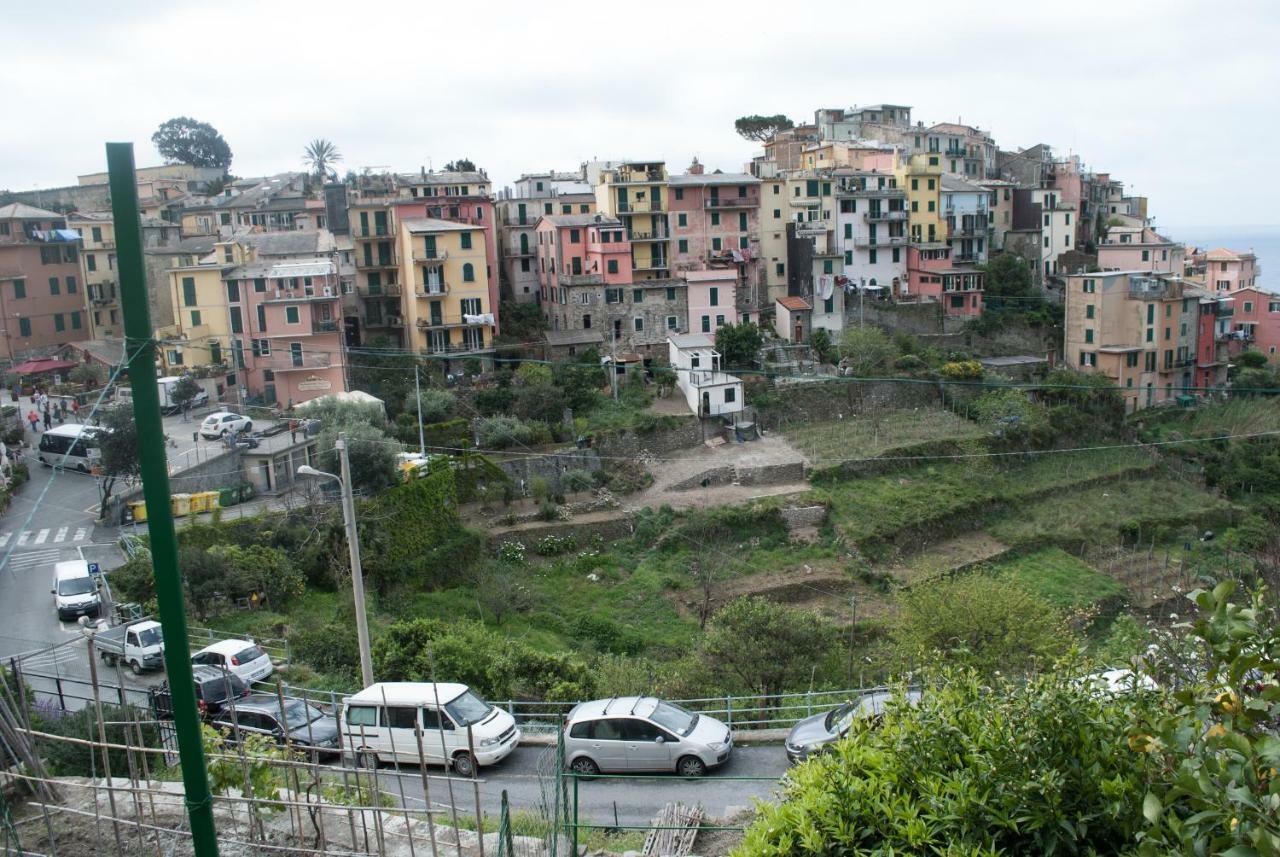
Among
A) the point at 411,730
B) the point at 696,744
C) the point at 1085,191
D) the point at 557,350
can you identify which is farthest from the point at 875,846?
the point at 1085,191

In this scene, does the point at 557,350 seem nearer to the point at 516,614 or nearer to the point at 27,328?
the point at 516,614

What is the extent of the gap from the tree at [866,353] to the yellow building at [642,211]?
9245 mm

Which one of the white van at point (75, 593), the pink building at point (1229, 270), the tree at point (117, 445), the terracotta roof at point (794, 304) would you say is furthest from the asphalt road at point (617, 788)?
the pink building at point (1229, 270)

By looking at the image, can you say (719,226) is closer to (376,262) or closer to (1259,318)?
(376,262)

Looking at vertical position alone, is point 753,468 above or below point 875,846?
below

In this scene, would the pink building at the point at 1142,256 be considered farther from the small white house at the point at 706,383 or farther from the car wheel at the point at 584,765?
the car wheel at the point at 584,765

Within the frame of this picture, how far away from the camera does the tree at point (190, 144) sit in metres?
71.7

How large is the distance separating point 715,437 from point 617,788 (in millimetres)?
25872

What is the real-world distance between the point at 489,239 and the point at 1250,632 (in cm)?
4333

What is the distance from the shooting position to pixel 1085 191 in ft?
206

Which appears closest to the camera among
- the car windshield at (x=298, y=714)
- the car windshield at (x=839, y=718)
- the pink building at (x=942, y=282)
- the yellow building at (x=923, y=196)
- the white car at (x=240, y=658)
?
the car windshield at (x=839, y=718)

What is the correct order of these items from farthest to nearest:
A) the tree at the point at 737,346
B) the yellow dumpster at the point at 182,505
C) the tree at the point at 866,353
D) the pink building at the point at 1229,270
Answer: the pink building at the point at 1229,270 < the tree at the point at 866,353 < the tree at the point at 737,346 < the yellow dumpster at the point at 182,505

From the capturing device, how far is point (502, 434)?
34062 mm

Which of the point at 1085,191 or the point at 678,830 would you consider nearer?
the point at 678,830
